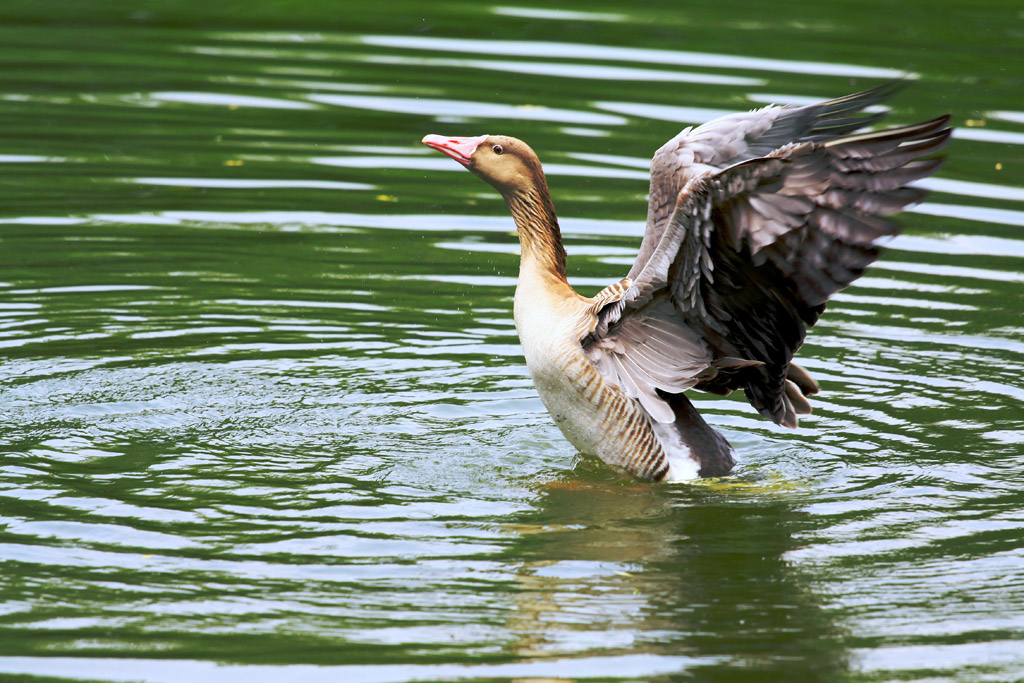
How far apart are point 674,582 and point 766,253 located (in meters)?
1.82

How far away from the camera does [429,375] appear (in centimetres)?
978

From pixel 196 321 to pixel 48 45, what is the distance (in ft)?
26.9

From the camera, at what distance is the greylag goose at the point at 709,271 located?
6.69 metres

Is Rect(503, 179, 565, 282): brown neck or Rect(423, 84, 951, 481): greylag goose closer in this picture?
Rect(423, 84, 951, 481): greylag goose

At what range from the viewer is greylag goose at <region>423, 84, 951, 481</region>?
263 inches

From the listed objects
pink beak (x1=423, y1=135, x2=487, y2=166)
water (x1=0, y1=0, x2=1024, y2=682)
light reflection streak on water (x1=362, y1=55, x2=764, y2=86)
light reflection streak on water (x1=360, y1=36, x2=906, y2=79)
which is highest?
light reflection streak on water (x1=360, y1=36, x2=906, y2=79)

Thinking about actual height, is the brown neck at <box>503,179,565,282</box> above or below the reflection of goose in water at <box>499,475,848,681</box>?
above

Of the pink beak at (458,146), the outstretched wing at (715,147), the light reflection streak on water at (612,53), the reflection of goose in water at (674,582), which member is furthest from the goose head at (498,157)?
the light reflection streak on water at (612,53)

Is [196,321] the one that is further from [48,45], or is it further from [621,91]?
[48,45]

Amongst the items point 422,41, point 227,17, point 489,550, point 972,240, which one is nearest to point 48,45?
point 227,17

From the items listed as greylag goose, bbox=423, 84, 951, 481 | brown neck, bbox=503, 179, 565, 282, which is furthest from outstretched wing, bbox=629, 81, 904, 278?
brown neck, bbox=503, 179, 565, 282

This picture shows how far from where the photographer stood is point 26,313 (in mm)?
10484

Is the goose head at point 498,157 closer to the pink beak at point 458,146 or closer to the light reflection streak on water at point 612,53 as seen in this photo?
the pink beak at point 458,146

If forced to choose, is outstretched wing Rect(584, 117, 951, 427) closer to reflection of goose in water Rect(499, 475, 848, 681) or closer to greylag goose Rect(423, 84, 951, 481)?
greylag goose Rect(423, 84, 951, 481)
